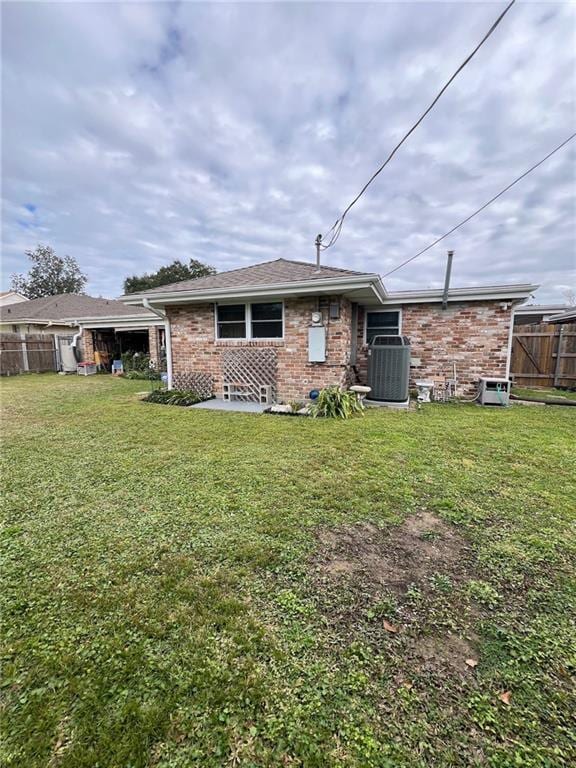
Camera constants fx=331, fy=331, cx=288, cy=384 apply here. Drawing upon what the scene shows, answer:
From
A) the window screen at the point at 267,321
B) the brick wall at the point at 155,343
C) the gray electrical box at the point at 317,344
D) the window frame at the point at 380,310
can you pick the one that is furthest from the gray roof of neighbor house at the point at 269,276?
the brick wall at the point at 155,343

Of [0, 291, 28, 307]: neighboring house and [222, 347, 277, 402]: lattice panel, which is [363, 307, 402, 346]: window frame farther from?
[0, 291, 28, 307]: neighboring house

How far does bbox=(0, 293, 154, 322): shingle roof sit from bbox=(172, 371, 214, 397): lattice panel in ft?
29.9

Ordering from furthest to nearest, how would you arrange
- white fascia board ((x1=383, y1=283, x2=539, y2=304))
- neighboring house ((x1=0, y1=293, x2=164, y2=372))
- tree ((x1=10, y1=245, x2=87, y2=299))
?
1. tree ((x1=10, y1=245, x2=87, y2=299))
2. neighboring house ((x1=0, y1=293, x2=164, y2=372))
3. white fascia board ((x1=383, y1=283, x2=539, y2=304))

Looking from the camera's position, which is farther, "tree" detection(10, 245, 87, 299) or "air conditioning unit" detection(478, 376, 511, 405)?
"tree" detection(10, 245, 87, 299)

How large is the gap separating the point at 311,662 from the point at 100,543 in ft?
5.93

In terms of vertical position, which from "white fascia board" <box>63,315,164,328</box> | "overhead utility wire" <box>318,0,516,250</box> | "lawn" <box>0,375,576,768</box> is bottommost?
"lawn" <box>0,375,576,768</box>

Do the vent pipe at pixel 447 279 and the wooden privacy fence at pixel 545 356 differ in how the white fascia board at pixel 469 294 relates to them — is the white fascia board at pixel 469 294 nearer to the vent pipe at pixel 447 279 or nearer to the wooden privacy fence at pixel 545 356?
the vent pipe at pixel 447 279

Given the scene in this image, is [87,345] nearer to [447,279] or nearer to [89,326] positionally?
[89,326]

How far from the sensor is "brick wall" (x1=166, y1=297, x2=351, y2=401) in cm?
724

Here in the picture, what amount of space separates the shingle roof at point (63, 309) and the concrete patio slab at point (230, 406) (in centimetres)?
1059

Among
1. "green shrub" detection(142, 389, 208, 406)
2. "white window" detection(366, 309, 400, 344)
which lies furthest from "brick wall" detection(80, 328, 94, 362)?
"white window" detection(366, 309, 400, 344)

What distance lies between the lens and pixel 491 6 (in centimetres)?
350

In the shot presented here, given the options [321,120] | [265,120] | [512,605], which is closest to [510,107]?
[321,120]

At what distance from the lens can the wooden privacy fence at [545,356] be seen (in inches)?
392
